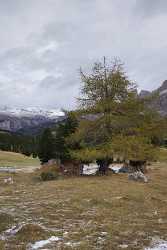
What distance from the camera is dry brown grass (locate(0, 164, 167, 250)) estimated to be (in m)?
12.9

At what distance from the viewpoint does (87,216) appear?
1705 cm

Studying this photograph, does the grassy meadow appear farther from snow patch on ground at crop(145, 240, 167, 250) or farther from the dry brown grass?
snow patch on ground at crop(145, 240, 167, 250)

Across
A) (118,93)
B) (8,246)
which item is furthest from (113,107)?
(8,246)

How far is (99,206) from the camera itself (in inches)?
773

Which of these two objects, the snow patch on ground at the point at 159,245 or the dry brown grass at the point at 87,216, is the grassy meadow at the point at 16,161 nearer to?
the dry brown grass at the point at 87,216

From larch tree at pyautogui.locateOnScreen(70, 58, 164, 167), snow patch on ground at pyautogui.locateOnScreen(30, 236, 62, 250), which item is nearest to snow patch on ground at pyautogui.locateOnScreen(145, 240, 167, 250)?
snow patch on ground at pyautogui.locateOnScreen(30, 236, 62, 250)

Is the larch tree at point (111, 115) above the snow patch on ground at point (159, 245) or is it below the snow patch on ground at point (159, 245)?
above

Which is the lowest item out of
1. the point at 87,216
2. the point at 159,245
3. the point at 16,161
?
the point at 159,245

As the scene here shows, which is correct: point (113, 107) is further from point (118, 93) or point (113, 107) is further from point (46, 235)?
point (46, 235)

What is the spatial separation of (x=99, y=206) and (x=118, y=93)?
21.0 metres

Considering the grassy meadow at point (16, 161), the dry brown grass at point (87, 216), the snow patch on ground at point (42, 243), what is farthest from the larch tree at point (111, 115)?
the grassy meadow at point (16, 161)

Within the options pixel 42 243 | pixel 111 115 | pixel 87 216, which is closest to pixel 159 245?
pixel 42 243

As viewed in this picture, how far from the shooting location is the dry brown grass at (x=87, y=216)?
12.9m

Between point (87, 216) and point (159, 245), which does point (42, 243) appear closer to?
point (159, 245)
